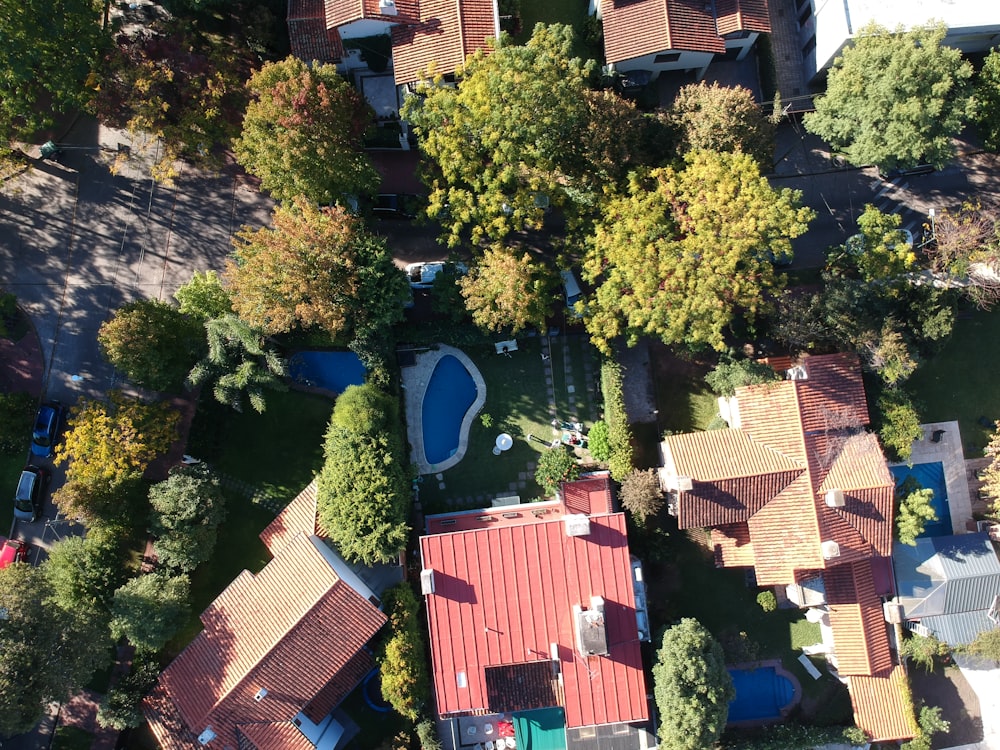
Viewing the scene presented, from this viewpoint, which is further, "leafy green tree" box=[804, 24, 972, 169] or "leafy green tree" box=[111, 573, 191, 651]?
"leafy green tree" box=[111, 573, 191, 651]

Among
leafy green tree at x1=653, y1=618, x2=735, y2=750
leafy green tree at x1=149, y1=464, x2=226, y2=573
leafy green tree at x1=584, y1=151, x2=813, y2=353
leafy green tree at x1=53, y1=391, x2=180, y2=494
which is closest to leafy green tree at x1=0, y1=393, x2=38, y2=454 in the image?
leafy green tree at x1=53, y1=391, x2=180, y2=494

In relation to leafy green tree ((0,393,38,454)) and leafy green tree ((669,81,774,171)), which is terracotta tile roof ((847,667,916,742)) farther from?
leafy green tree ((0,393,38,454))


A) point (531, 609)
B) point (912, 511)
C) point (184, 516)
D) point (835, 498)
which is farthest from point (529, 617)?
point (912, 511)

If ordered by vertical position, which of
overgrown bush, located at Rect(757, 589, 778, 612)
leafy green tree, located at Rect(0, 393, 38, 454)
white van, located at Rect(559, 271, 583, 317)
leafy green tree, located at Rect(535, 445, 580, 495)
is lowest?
overgrown bush, located at Rect(757, 589, 778, 612)

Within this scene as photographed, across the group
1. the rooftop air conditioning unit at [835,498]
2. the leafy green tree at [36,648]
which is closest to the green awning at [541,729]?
the rooftop air conditioning unit at [835,498]

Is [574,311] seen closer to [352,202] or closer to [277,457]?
[352,202]

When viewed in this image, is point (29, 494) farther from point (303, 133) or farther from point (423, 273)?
point (303, 133)

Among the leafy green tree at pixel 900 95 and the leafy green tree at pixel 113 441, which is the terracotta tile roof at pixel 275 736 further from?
the leafy green tree at pixel 900 95
